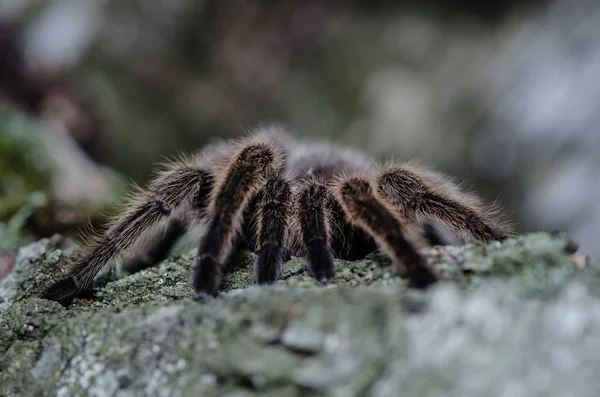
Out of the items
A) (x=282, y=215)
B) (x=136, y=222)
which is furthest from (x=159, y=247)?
(x=282, y=215)

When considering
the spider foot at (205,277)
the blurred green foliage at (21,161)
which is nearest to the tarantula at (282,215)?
the spider foot at (205,277)

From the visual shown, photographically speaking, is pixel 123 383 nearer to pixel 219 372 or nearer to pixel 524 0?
pixel 219 372

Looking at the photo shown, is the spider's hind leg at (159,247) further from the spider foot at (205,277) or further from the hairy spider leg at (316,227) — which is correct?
the spider foot at (205,277)

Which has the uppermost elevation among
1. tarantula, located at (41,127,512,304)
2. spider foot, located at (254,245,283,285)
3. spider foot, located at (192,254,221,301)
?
tarantula, located at (41,127,512,304)

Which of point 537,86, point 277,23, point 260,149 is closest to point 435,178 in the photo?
point 260,149

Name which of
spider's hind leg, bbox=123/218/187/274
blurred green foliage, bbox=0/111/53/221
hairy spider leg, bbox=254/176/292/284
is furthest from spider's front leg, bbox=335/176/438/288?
blurred green foliage, bbox=0/111/53/221

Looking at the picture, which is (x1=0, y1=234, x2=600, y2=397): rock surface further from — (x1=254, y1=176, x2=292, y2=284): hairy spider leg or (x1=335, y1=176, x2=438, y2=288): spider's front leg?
(x1=254, y1=176, x2=292, y2=284): hairy spider leg
